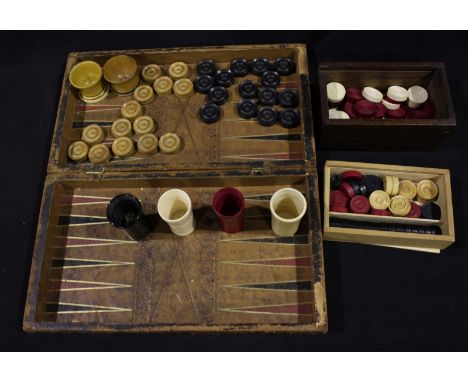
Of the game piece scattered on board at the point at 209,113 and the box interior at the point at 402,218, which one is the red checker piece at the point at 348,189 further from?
the game piece scattered on board at the point at 209,113

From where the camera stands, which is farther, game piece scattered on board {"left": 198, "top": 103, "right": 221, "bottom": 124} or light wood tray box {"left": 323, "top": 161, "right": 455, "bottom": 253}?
game piece scattered on board {"left": 198, "top": 103, "right": 221, "bottom": 124}

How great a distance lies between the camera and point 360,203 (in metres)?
1.81

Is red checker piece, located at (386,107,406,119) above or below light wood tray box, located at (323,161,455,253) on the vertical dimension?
above

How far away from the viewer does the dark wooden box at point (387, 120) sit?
5.97ft

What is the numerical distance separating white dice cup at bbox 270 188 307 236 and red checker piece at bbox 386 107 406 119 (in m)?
0.70

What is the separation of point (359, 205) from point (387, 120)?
0.38 metres

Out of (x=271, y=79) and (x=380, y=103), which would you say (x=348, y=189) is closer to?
(x=380, y=103)

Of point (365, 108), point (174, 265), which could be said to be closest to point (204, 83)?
point (365, 108)

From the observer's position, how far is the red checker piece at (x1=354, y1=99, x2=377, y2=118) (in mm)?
1963

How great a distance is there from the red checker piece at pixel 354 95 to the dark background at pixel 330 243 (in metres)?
0.18

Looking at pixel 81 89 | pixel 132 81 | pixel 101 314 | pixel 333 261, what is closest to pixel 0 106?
pixel 81 89

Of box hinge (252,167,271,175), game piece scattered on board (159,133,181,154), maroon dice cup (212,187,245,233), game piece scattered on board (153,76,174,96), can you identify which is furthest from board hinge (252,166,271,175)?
game piece scattered on board (153,76,174,96)

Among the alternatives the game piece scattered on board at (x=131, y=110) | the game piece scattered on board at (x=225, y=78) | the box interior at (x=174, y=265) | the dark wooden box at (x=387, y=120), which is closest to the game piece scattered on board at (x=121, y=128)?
the game piece scattered on board at (x=131, y=110)

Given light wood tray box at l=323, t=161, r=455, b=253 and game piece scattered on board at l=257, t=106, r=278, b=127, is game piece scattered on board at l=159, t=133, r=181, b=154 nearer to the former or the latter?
game piece scattered on board at l=257, t=106, r=278, b=127
